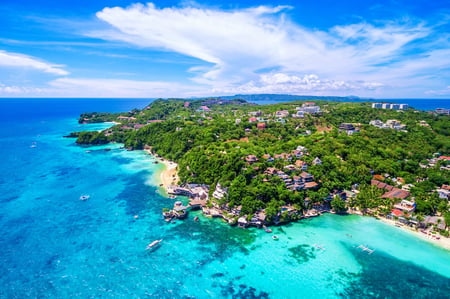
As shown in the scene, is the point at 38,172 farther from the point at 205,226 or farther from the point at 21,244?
the point at 205,226

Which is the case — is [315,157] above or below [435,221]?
above

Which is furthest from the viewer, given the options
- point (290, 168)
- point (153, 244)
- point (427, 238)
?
point (290, 168)

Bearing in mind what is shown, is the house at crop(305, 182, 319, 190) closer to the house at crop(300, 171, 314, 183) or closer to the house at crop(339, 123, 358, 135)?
the house at crop(300, 171, 314, 183)

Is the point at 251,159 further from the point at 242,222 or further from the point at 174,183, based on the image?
the point at 174,183

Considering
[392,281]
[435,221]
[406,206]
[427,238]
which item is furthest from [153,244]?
[435,221]

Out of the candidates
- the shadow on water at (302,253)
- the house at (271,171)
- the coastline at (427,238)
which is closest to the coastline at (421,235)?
the coastline at (427,238)

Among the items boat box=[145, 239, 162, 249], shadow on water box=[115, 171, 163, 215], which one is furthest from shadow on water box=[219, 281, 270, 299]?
shadow on water box=[115, 171, 163, 215]

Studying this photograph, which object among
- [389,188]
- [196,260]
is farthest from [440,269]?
[196,260]
